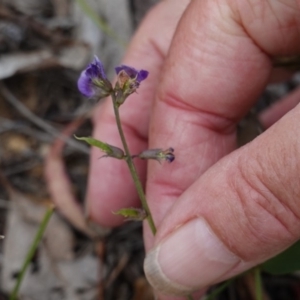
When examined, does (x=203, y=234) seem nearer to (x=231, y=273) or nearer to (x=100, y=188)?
(x=231, y=273)

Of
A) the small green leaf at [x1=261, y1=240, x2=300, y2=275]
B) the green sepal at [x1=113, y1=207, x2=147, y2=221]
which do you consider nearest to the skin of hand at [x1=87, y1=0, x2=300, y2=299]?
the small green leaf at [x1=261, y1=240, x2=300, y2=275]

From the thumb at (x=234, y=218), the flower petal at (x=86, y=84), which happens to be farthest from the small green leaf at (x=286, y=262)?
the flower petal at (x=86, y=84)

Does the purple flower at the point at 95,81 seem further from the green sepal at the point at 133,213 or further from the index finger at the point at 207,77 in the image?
the index finger at the point at 207,77

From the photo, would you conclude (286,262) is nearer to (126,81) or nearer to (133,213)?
(133,213)

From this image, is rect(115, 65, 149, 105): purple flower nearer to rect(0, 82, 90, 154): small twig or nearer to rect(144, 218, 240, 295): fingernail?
rect(144, 218, 240, 295): fingernail

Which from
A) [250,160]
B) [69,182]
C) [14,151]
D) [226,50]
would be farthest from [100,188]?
[250,160]

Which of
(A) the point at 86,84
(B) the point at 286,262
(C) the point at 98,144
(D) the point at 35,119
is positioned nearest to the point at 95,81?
(A) the point at 86,84

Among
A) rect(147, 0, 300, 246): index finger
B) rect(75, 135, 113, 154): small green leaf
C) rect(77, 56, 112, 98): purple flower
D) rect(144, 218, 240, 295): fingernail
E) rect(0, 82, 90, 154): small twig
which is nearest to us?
rect(75, 135, 113, 154): small green leaf
